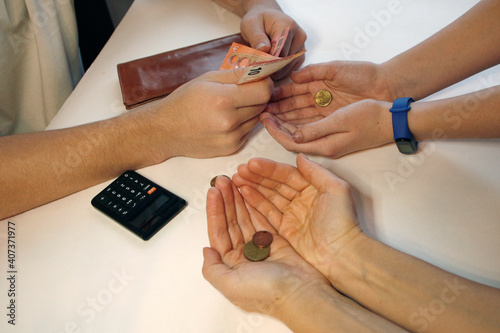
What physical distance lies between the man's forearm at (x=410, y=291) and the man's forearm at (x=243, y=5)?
3.13 feet

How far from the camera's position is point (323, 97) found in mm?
1206

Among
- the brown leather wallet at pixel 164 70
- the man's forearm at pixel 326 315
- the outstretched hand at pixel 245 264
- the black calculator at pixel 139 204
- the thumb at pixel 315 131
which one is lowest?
the man's forearm at pixel 326 315

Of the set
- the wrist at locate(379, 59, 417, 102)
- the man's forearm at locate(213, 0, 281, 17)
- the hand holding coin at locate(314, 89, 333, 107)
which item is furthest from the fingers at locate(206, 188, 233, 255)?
the man's forearm at locate(213, 0, 281, 17)

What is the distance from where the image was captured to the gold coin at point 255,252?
88 cm

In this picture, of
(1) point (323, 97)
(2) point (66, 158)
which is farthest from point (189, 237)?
(1) point (323, 97)

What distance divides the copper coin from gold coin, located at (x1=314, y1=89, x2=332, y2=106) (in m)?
0.49

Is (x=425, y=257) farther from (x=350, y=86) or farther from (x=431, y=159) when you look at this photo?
(x=350, y=86)

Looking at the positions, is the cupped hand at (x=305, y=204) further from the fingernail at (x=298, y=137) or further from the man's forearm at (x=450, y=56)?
the man's forearm at (x=450, y=56)

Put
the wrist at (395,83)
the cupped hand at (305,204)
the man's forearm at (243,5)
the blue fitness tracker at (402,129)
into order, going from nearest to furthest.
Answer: the cupped hand at (305,204)
the blue fitness tracker at (402,129)
the wrist at (395,83)
the man's forearm at (243,5)

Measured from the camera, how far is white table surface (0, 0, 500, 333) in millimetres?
820

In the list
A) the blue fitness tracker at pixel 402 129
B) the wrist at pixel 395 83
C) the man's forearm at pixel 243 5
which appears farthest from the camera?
the man's forearm at pixel 243 5

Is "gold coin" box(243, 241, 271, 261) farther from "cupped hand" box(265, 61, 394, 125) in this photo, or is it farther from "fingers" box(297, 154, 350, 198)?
"cupped hand" box(265, 61, 394, 125)

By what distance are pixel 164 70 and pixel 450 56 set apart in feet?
2.85

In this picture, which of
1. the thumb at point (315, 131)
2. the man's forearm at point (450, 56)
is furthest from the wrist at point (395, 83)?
the thumb at point (315, 131)
